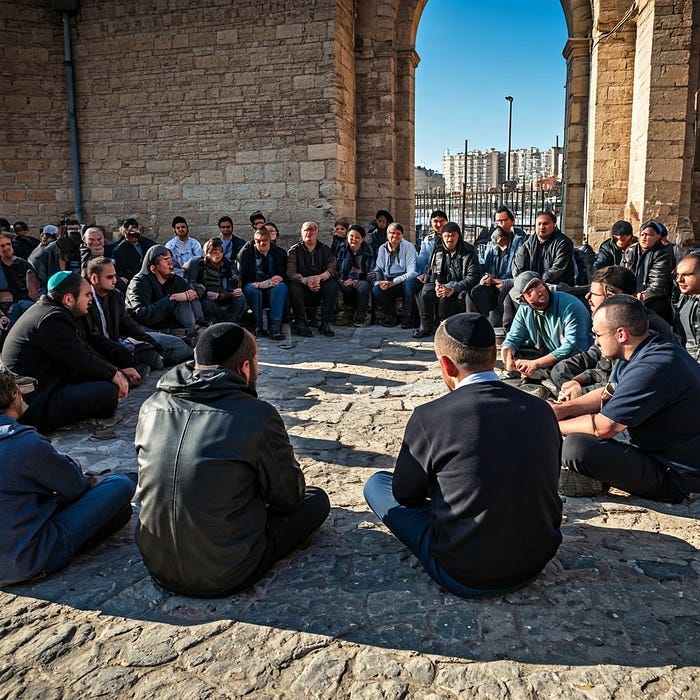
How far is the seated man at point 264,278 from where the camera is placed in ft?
28.6

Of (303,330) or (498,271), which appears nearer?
(498,271)

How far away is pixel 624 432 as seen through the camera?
137 inches

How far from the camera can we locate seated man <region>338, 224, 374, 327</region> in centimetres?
935

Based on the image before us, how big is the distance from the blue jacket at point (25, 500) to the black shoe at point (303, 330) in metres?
5.94

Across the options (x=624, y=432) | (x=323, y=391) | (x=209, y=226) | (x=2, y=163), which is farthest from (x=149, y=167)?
(x=624, y=432)

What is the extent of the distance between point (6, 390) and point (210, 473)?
1.06 metres

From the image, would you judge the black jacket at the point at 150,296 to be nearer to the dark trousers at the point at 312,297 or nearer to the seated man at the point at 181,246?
the dark trousers at the point at 312,297

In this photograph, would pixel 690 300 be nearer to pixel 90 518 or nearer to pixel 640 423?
pixel 640 423

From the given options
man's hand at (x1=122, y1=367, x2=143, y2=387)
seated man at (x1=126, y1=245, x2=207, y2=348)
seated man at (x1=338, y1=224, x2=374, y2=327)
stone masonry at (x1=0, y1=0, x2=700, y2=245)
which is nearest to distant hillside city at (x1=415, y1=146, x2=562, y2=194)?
stone masonry at (x1=0, y1=0, x2=700, y2=245)

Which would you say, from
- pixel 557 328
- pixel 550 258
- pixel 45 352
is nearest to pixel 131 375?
pixel 45 352

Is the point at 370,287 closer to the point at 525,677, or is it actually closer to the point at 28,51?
the point at 525,677

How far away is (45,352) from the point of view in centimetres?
470

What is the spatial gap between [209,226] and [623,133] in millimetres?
7666

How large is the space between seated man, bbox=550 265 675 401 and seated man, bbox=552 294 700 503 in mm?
897
